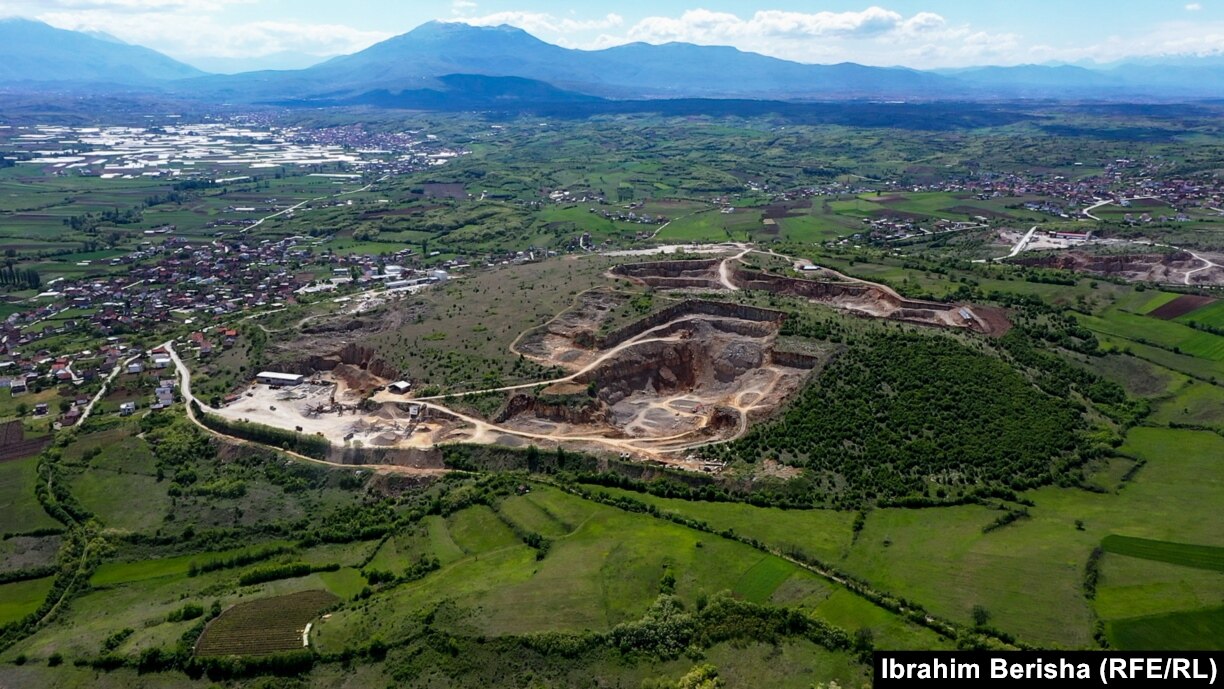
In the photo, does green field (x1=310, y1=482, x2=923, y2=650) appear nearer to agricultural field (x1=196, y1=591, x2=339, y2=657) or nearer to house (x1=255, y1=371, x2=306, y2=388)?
agricultural field (x1=196, y1=591, x2=339, y2=657)

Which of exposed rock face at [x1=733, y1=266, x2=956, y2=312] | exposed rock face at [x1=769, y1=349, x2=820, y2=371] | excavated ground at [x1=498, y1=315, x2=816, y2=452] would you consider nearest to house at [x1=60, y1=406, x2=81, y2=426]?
excavated ground at [x1=498, y1=315, x2=816, y2=452]

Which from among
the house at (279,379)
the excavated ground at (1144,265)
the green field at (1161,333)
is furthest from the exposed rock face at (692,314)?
the excavated ground at (1144,265)

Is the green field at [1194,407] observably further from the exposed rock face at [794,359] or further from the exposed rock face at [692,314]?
the exposed rock face at [692,314]

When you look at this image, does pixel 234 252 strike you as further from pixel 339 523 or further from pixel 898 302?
pixel 898 302

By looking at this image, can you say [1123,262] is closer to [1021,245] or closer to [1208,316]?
[1021,245]

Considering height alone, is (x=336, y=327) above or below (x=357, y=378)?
above

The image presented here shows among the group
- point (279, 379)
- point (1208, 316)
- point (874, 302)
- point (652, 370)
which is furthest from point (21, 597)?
point (1208, 316)
